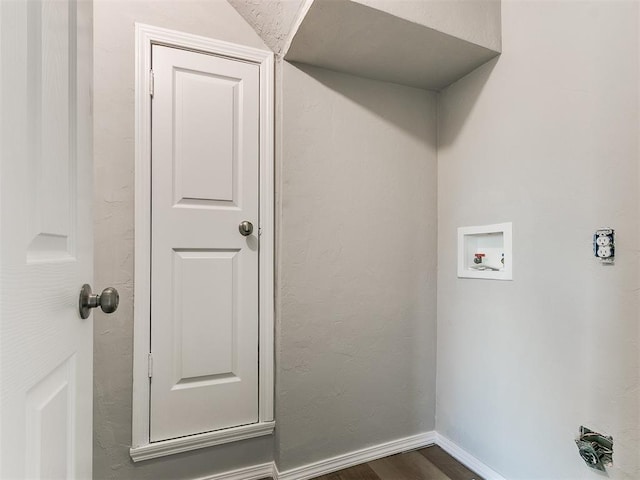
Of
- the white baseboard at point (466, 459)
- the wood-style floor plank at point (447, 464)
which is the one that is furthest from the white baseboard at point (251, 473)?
the white baseboard at point (466, 459)

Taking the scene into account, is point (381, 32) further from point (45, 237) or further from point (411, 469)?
point (411, 469)

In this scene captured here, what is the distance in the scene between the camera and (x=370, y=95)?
1.72 meters

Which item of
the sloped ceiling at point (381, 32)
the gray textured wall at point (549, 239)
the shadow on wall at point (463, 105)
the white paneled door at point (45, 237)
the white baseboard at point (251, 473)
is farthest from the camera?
the shadow on wall at point (463, 105)

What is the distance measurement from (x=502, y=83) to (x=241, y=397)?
180 centimetres

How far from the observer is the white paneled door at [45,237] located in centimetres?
38

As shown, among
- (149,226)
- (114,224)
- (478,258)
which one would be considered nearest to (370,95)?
(478,258)

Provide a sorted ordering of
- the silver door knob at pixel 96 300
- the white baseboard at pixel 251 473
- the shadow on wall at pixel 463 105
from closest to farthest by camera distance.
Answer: the silver door knob at pixel 96 300, the white baseboard at pixel 251 473, the shadow on wall at pixel 463 105

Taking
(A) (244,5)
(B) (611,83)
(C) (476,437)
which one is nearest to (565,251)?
(B) (611,83)

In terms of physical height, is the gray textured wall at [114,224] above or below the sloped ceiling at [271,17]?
below

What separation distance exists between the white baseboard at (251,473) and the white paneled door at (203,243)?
211 millimetres

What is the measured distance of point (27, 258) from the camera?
0.42 meters

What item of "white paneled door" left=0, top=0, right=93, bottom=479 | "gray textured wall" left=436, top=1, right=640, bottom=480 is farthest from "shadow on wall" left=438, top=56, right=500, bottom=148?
"white paneled door" left=0, top=0, right=93, bottom=479

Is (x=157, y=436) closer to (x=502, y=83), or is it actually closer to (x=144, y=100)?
(x=144, y=100)

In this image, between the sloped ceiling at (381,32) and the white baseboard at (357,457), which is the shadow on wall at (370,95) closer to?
the sloped ceiling at (381,32)
